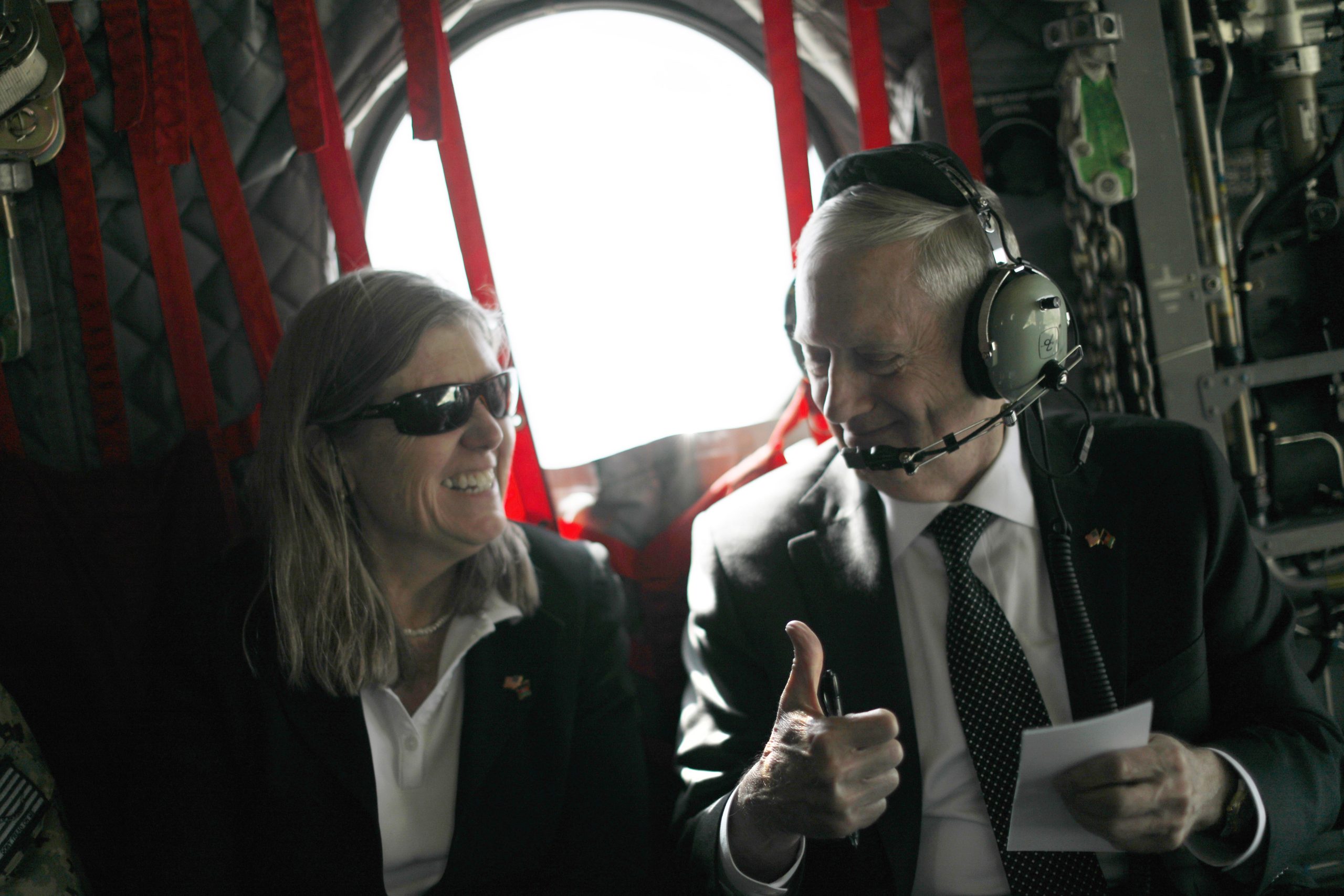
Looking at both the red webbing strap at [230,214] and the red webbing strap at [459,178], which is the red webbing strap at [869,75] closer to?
the red webbing strap at [459,178]

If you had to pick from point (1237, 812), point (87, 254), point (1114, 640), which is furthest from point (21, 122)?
point (1237, 812)

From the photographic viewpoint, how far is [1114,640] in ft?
4.81

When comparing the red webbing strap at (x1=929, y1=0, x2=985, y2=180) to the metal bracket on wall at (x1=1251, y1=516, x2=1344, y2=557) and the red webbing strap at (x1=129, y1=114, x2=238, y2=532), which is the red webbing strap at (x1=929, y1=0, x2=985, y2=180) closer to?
the metal bracket on wall at (x1=1251, y1=516, x2=1344, y2=557)

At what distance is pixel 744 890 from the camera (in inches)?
54.8

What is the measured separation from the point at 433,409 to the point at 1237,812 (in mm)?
1549

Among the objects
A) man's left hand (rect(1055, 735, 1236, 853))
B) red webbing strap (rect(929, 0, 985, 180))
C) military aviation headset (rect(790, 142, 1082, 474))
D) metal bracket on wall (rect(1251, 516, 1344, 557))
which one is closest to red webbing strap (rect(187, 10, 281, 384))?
military aviation headset (rect(790, 142, 1082, 474))

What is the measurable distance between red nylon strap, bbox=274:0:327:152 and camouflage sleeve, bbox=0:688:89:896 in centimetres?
139

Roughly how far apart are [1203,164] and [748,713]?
183 centimetres

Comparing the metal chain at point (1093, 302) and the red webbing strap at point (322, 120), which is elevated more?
the red webbing strap at point (322, 120)

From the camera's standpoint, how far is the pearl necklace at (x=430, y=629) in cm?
178

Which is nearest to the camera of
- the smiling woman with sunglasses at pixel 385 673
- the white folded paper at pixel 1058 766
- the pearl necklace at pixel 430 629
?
the white folded paper at pixel 1058 766

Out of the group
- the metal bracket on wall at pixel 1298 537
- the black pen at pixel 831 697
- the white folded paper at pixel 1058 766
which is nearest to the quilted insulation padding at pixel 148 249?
the black pen at pixel 831 697

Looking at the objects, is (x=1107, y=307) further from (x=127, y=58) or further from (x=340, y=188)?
(x=127, y=58)

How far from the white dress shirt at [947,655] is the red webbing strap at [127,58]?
6.58ft
